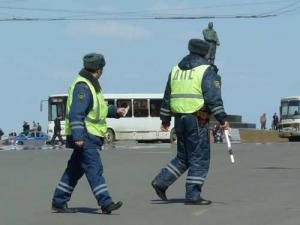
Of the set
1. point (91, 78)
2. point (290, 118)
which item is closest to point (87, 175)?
point (91, 78)

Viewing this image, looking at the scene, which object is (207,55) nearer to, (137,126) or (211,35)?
(211,35)

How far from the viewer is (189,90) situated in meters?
11.0

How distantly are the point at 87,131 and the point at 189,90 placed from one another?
4.59 ft

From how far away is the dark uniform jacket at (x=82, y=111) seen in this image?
10.2m

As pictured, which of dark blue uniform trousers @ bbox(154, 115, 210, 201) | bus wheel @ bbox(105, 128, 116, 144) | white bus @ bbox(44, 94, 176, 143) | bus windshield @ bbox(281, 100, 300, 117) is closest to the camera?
dark blue uniform trousers @ bbox(154, 115, 210, 201)

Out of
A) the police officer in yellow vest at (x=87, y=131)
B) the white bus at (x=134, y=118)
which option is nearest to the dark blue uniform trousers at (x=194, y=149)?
the police officer in yellow vest at (x=87, y=131)

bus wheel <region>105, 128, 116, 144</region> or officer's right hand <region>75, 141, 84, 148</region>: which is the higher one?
officer's right hand <region>75, 141, 84, 148</region>

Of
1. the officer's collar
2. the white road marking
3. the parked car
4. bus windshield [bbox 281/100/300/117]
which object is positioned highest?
the officer's collar

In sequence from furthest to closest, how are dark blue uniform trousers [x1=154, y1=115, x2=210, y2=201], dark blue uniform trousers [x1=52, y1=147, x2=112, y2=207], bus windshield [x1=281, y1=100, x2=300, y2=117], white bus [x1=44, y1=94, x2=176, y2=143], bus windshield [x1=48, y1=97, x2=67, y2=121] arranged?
bus windshield [x1=281, y1=100, x2=300, y2=117] < white bus [x1=44, y1=94, x2=176, y2=143] < bus windshield [x1=48, y1=97, x2=67, y2=121] < dark blue uniform trousers [x1=154, y1=115, x2=210, y2=201] < dark blue uniform trousers [x1=52, y1=147, x2=112, y2=207]

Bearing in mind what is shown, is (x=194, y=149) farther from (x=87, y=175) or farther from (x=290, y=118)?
(x=290, y=118)

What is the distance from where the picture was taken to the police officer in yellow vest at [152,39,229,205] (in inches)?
432

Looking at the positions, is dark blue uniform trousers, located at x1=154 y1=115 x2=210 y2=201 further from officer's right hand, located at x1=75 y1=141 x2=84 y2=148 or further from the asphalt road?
officer's right hand, located at x1=75 y1=141 x2=84 y2=148

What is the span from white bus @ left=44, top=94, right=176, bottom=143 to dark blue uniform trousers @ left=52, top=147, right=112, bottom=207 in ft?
143

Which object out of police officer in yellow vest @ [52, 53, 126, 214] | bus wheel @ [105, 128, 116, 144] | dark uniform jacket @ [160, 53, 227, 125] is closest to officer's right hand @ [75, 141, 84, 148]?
police officer in yellow vest @ [52, 53, 126, 214]
